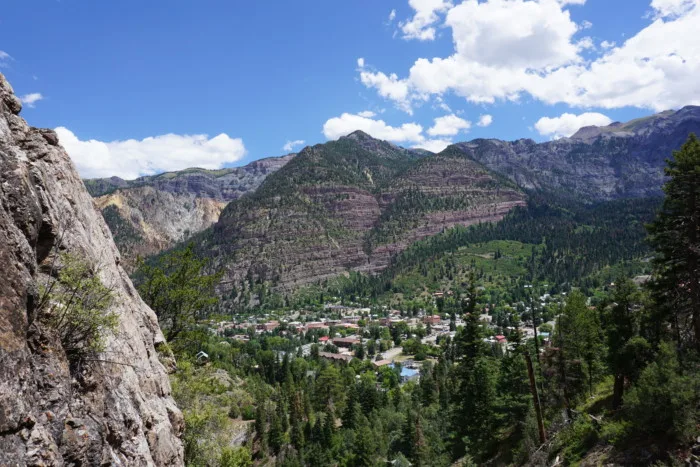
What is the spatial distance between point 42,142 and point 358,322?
18187 cm

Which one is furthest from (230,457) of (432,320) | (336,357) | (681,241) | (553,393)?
(432,320)

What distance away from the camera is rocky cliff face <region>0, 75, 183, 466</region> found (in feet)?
24.9

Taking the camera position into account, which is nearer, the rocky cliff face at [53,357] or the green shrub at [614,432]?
the rocky cliff face at [53,357]

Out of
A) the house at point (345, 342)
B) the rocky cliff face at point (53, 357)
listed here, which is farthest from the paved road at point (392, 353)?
the rocky cliff face at point (53, 357)

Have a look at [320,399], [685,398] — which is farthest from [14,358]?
[320,399]

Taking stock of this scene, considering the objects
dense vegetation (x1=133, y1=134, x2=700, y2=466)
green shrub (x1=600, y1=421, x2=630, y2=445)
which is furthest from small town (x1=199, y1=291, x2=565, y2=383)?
green shrub (x1=600, y1=421, x2=630, y2=445)

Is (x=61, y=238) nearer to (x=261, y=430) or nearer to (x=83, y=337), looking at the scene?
(x=83, y=337)

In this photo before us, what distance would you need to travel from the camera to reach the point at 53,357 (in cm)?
887

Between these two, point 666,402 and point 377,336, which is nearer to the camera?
point 666,402

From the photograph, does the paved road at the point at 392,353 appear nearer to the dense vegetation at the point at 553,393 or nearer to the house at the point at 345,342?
the house at the point at 345,342

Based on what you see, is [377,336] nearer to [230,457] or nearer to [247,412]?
[247,412]

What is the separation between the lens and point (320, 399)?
A: 297ft

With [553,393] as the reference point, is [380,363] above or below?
below

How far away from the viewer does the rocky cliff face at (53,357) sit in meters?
7.59
